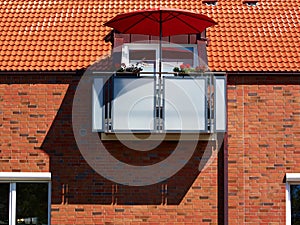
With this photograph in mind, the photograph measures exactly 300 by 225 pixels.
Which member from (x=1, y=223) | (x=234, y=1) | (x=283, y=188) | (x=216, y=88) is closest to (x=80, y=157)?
(x=1, y=223)

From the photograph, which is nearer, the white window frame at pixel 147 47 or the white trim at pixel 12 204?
the white trim at pixel 12 204

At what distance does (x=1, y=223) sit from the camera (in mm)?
14258

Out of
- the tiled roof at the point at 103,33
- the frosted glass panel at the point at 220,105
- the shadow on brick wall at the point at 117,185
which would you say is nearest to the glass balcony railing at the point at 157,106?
the frosted glass panel at the point at 220,105

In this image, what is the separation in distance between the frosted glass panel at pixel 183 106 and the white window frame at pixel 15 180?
277cm

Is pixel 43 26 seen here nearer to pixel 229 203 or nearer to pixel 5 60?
pixel 5 60

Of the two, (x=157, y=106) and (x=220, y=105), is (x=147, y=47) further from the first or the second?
(x=220, y=105)

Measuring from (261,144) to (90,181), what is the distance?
359cm

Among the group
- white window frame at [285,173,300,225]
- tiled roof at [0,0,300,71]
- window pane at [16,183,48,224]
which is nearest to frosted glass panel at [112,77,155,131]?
tiled roof at [0,0,300,71]

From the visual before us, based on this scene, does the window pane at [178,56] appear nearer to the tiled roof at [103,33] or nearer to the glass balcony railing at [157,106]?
the tiled roof at [103,33]

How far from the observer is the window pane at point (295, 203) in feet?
46.6

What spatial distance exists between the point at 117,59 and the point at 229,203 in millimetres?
3895

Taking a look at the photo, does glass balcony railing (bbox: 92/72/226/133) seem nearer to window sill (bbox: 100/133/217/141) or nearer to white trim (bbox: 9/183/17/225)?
window sill (bbox: 100/133/217/141)

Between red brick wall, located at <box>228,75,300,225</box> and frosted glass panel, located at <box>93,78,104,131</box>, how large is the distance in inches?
106

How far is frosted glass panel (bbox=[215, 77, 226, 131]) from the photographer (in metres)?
13.8
